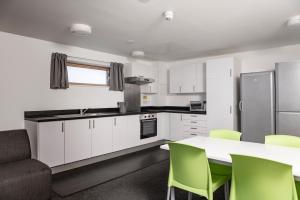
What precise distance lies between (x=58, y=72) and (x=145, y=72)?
211 cm

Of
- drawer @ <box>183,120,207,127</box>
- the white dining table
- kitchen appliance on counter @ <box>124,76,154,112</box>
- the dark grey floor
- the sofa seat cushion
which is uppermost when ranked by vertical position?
kitchen appliance on counter @ <box>124,76,154,112</box>

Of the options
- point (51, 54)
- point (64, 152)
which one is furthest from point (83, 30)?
point (64, 152)

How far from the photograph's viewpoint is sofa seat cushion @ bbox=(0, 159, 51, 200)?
1925mm

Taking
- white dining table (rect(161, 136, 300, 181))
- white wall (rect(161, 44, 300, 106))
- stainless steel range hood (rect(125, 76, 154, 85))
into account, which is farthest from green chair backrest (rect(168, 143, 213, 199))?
white wall (rect(161, 44, 300, 106))

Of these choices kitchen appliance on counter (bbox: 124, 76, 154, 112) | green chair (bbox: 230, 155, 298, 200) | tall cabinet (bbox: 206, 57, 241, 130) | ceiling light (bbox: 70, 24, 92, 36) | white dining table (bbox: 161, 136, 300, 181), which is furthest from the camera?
kitchen appliance on counter (bbox: 124, 76, 154, 112)

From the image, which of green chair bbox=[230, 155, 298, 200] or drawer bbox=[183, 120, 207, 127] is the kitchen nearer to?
drawer bbox=[183, 120, 207, 127]

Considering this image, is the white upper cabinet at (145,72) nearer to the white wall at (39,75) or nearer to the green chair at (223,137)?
the white wall at (39,75)

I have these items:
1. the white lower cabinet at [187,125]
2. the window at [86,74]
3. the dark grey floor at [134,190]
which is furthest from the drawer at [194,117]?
the window at [86,74]

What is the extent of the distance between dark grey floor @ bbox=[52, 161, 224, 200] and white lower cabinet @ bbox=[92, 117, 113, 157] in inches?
32.0

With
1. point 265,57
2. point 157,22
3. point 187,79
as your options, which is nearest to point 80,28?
point 157,22

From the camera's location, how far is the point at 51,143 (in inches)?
113

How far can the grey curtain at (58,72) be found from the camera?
3.44m

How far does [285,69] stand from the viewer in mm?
3328

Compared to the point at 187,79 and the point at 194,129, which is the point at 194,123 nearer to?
the point at 194,129
